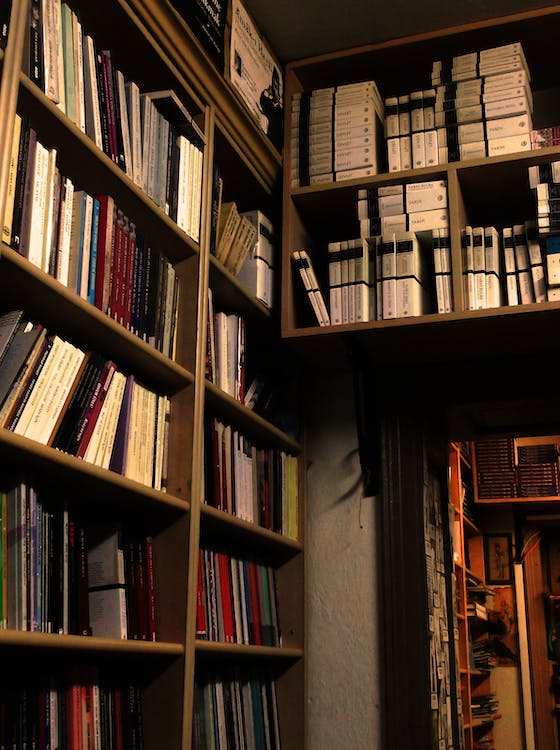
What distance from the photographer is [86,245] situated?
5.28 feet

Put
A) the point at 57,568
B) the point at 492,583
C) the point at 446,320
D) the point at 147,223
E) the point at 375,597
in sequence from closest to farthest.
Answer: the point at 57,568 → the point at 147,223 → the point at 446,320 → the point at 375,597 → the point at 492,583

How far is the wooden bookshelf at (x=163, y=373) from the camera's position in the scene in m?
1.44

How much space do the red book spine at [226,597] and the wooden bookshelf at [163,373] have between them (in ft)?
0.18

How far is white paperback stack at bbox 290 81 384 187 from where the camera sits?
2.40m

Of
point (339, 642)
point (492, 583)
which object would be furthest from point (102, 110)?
point (492, 583)

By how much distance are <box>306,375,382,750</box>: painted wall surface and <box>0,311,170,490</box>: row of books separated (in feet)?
2.95

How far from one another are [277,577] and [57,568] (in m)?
1.15

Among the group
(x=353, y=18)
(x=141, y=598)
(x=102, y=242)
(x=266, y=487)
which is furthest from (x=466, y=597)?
(x=102, y=242)

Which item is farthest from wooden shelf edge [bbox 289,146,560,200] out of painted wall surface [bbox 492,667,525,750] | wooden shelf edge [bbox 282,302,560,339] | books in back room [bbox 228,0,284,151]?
painted wall surface [bbox 492,667,525,750]

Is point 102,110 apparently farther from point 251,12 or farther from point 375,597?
point 375,597

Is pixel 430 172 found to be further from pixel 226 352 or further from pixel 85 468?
pixel 85 468

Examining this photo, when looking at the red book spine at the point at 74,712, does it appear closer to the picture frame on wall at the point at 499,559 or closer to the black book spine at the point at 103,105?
the black book spine at the point at 103,105

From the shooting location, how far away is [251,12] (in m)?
2.51

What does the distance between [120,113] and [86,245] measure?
1.12 ft
